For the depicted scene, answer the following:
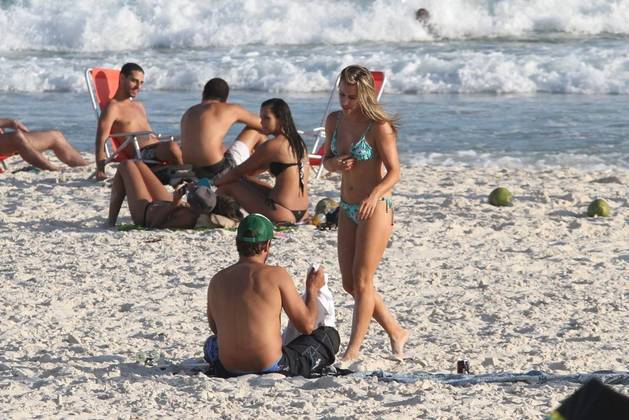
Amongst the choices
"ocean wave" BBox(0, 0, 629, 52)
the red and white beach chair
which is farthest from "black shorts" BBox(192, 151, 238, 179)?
"ocean wave" BBox(0, 0, 629, 52)

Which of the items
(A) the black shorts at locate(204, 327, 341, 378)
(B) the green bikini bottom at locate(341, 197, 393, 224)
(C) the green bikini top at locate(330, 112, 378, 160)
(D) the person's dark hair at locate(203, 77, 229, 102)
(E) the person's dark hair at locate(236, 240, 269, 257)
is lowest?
(A) the black shorts at locate(204, 327, 341, 378)

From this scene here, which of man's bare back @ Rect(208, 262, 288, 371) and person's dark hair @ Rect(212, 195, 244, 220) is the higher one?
man's bare back @ Rect(208, 262, 288, 371)

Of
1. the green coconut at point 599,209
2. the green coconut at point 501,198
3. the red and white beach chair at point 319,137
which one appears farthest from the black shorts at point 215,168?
the green coconut at point 599,209

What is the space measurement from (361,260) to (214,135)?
3.97 m

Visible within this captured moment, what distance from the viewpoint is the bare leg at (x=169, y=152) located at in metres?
8.93

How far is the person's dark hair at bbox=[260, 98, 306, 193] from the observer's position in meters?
7.40

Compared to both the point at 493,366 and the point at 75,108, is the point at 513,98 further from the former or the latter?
the point at 493,366

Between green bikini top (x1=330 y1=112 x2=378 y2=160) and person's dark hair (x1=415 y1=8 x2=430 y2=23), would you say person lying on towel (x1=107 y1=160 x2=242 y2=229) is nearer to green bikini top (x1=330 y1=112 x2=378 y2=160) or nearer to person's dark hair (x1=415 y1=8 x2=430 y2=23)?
green bikini top (x1=330 y1=112 x2=378 y2=160)

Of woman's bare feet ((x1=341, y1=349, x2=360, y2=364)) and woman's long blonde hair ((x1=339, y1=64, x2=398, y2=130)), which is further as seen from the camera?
woman's bare feet ((x1=341, y1=349, x2=360, y2=364))

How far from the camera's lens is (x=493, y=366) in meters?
4.84

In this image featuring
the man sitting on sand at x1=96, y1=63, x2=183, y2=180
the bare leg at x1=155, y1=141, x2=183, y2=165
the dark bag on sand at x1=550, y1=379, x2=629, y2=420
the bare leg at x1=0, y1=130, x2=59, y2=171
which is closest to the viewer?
the dark bag on sand at x1=550, y1=379, x2=629, y2=420

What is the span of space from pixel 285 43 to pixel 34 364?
17.0m

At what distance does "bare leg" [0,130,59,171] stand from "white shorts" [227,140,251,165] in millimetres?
2279

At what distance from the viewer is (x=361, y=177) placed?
4762 millimetres
